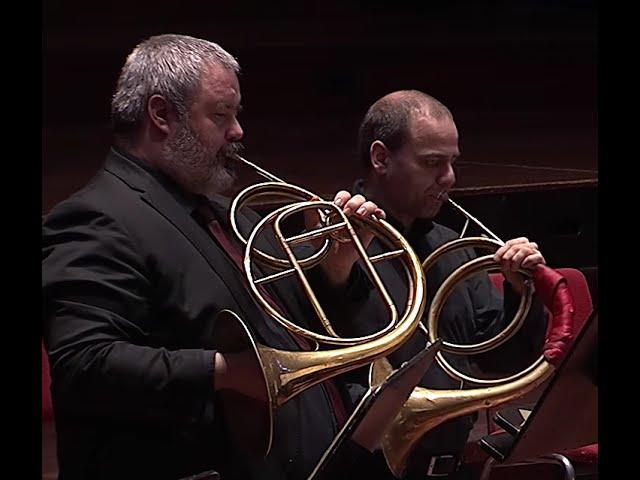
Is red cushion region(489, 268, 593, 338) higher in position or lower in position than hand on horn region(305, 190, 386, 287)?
lower

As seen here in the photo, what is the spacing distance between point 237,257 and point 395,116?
753mm

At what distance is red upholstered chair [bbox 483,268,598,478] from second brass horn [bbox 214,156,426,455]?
0.32 meters

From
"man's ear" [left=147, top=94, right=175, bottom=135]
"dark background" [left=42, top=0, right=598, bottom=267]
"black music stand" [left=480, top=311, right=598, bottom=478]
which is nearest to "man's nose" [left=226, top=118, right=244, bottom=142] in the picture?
"man's ear" [left=147, top=94, right=175, bottom=135]

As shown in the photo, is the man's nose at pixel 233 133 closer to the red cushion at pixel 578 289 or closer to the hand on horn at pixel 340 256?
the hand on horn at pixel 340 256

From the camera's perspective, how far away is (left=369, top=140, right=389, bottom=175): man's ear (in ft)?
8.93

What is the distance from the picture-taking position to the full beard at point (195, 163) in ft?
6.91

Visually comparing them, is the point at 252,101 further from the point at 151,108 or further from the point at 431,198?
the point at 151,108

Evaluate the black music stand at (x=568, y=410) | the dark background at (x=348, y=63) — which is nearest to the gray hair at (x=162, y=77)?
the black music stand at (x=568, y=410)

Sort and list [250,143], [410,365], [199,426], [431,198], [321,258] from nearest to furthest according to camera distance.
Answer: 1. [410,365]
2. [199,426]
3. [321,258]
4. [431,198]
5. [250,143]

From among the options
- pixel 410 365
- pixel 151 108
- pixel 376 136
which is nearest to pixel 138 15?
pixel 376 136

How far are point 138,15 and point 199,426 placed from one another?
14.9 feet

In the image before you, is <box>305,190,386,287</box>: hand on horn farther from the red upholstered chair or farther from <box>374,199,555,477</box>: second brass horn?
the red upholstered chair

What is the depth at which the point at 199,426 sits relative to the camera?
1904mm

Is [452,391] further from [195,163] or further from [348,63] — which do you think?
[348,63]
